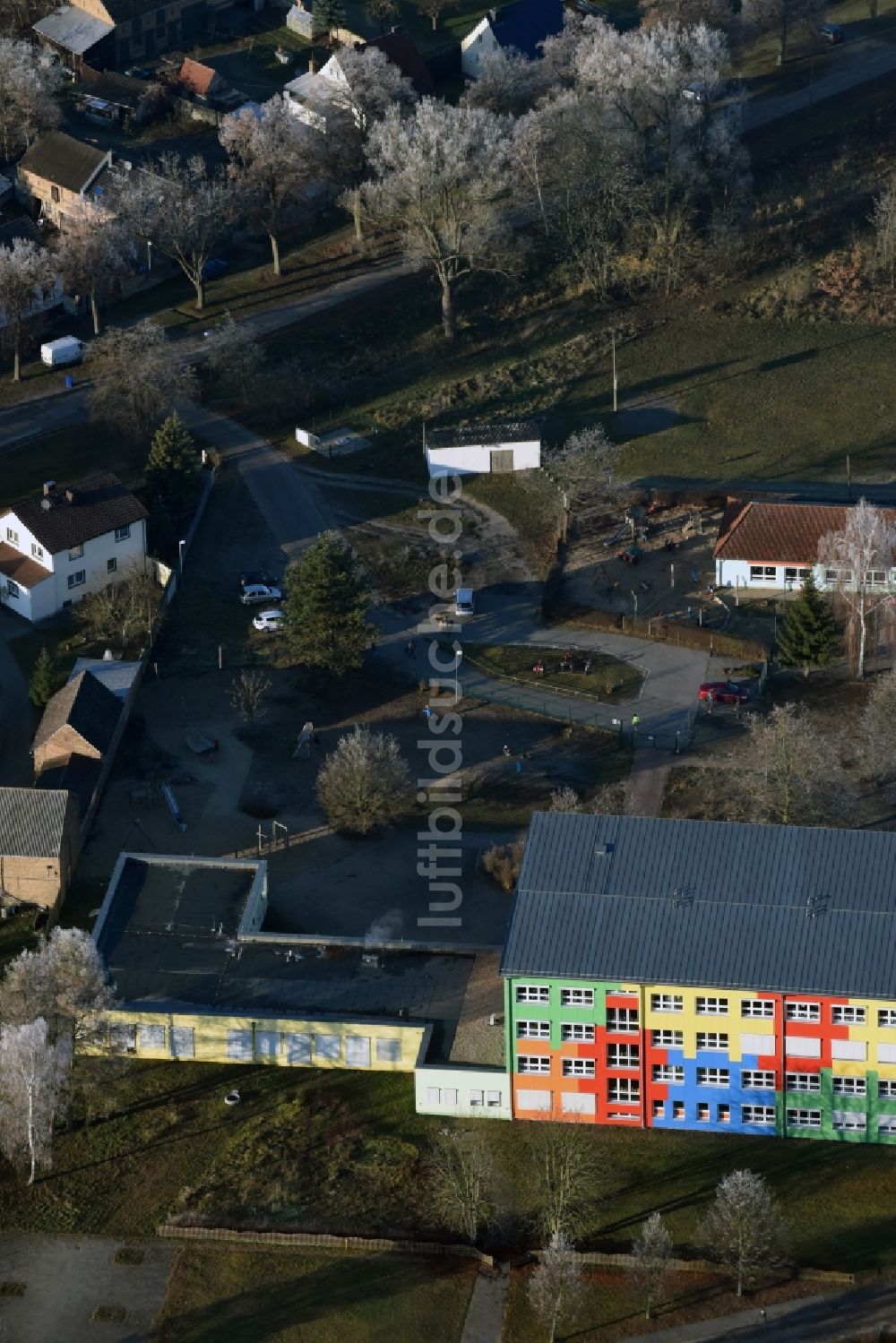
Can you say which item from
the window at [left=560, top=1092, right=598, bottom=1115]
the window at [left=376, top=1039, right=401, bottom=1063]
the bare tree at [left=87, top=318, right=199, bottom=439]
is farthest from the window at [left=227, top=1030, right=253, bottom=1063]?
the bare tree at [left=87, top=318, right=199, bottom=439]

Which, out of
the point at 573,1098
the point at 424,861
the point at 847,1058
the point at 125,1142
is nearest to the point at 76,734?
the point at 424,861

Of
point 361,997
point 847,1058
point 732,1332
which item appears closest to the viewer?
point 732,1332

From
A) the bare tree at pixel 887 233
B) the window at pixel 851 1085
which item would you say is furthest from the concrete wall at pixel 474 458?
the window at pixel 851 1085

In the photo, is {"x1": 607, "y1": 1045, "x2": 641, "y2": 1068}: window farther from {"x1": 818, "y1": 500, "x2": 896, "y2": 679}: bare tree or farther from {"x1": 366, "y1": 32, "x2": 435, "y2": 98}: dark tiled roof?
{"x1": 366, "y1": 32, "x2": 435, "y2": 98}: dark tiled roof

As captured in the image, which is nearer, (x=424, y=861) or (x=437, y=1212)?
(x=437, y=1212)

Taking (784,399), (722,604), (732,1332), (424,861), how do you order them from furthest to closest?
(784,399) < (722,604) < (424,861) < (732,1332)

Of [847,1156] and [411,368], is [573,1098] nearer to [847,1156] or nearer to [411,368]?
[847,1156]

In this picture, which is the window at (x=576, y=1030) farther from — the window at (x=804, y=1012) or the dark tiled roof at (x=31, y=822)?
the dark tiled roof at (x=31, y=822)
